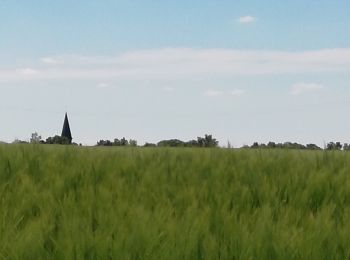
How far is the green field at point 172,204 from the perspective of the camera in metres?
2.31

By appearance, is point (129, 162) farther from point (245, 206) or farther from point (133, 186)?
point (245, 206)

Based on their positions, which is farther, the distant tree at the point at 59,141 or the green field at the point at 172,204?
the distant tree at the point at 59,141

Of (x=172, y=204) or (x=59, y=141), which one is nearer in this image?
(x=172, y=204)

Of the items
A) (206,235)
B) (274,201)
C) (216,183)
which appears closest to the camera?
(206,235)

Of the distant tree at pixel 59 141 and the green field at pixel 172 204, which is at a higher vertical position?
the distant tree at pixel 59 141

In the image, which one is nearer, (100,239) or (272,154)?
(100,239)

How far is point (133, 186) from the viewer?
13.1 feet

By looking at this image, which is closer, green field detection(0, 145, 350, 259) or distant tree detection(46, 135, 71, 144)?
green field detection(0, 145, 350, 259)

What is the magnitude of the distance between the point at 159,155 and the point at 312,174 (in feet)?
5.36

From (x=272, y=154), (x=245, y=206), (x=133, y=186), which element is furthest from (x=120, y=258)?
(x=272, y=154)

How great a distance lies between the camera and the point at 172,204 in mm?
3463

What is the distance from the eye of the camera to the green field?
90.9 inches

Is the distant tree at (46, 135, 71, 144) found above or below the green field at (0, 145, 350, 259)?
above

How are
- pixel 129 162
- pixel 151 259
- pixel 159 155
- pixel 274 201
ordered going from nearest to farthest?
pixel 151 259
pixel 274 201
pixel 129 162
pixel 159 155
